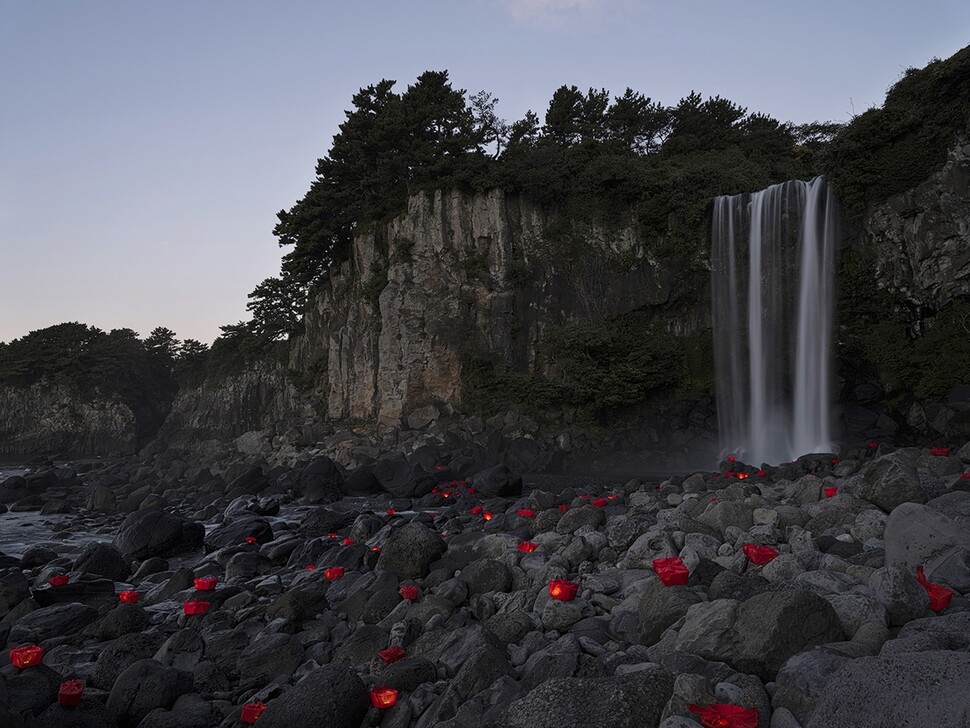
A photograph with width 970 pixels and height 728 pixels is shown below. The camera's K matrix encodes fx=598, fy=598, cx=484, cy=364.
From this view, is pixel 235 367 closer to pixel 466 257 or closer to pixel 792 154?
pixel 466 257

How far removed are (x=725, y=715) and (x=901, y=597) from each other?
7.61 ft

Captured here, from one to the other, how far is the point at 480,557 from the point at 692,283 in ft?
72.8

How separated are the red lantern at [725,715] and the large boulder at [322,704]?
299cm

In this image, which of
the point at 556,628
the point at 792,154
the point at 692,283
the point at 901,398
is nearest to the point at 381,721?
the point at 556,628

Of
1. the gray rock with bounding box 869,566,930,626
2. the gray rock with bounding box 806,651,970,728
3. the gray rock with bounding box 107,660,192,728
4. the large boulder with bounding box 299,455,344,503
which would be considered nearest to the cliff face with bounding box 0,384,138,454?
the large boulder with bounding box 299,455,344,503

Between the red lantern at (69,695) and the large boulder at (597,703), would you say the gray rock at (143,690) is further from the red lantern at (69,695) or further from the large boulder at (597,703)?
the large boulder at (597,703)

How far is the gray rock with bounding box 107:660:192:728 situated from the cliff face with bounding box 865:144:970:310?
24623mm

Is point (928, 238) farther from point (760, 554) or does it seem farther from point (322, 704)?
point (322, 704)

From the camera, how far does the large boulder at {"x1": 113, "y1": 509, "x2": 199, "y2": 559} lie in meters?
13.0

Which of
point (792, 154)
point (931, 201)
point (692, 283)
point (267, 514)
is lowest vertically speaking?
point (267, 514)

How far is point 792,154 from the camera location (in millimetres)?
33938

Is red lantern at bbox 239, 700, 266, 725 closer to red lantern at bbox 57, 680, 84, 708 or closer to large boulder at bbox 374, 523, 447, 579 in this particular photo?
red lantern at bbox 57, 680, 84, 708

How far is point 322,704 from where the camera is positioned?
17.2 ft

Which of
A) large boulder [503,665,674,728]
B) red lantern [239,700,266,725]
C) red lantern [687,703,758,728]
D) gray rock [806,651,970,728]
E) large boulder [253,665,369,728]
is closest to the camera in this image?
gray rock [806,651,970,728]
